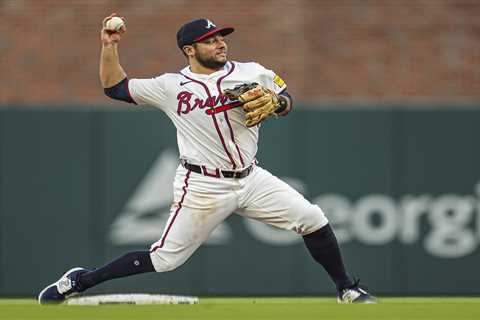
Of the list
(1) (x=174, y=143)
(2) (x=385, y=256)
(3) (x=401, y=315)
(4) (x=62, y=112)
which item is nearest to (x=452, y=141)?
(2) (x=385, y=256)

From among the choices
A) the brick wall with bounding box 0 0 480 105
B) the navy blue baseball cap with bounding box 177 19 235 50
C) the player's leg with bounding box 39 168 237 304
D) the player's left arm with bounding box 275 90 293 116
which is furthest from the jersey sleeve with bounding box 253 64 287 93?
the brick wall with bounding box 0 0 480 105

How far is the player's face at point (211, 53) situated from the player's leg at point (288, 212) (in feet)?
2.37

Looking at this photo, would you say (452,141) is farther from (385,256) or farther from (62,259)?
(62,259)

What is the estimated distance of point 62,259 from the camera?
1089cm

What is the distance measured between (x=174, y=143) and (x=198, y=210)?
11.3ft

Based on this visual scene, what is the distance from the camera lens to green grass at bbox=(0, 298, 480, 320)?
6.46 meters

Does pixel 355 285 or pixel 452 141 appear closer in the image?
pixel 355 285

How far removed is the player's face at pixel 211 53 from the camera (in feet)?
24.5

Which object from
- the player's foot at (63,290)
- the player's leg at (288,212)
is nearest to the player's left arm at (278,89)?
the player's leg at (288,212)

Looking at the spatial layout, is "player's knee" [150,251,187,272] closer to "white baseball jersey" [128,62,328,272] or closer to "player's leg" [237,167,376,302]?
"white baseball jersey" [128,62,328,272]

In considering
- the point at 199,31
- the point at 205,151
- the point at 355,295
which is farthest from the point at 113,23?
the point at 355,295

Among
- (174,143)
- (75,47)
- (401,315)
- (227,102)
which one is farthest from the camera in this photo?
(75,47)

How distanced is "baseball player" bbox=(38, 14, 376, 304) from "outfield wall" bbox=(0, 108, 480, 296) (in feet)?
10.7

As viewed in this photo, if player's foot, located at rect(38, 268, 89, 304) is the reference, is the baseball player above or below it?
above
